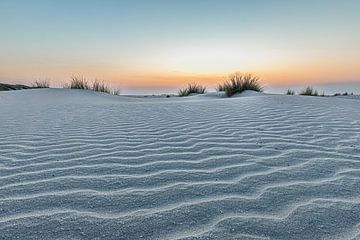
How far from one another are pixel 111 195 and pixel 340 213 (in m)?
1.68

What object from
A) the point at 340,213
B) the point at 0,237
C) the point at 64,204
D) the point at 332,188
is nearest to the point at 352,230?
the point at 340,213

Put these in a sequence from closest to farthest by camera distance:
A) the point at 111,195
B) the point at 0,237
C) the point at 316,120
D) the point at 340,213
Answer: the point at 0,237
the point at 340,213
the point at 111,195
the point at 316,120

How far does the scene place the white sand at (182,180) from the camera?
234cm

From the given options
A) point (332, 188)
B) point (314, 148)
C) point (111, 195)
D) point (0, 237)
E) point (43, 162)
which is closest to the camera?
point (0, 237)

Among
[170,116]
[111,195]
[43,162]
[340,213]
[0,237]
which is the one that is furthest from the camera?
[170,116]

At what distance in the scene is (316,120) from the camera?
6445mm

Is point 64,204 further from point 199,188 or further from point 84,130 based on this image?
point 84,130

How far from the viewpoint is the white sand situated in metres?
2.34

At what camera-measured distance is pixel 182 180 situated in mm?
3160

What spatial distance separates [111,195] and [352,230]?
171 centimetres

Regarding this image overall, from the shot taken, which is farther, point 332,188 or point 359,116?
point 359,116

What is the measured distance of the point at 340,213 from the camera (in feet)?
8.41

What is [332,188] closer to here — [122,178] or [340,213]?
[340,213]

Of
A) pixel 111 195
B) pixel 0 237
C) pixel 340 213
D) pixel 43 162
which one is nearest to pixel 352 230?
pixel 340 213
